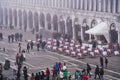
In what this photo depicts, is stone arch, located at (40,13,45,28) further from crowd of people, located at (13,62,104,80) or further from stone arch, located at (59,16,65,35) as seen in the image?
crowd of people, located at (13,62,104,80)

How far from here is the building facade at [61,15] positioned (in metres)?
69.8

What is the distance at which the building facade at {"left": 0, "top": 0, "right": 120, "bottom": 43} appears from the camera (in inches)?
2746

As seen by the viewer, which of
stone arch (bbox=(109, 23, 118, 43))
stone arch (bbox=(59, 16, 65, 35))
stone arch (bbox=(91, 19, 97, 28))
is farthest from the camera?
stone arch (bbox=(59, 16, 65, 35))

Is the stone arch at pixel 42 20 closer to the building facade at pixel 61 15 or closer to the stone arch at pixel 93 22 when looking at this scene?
the building facade at pixel 61 15

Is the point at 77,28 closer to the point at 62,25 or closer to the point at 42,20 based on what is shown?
the point at 62,25

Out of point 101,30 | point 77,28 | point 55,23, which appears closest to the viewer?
point 101,30

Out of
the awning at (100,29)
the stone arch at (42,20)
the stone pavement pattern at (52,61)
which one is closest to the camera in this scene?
the stone pavement pattern at (52,61)

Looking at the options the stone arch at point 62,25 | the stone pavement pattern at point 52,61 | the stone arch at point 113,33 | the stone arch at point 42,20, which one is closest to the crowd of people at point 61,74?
the stone pavement pattern at point 52,61

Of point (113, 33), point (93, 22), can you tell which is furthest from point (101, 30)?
point (93, 22)

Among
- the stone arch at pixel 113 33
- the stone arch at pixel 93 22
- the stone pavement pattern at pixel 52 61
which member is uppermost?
the stone arch at pixel 93 22

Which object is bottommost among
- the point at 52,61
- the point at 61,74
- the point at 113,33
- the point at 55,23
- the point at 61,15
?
the point at 52,61

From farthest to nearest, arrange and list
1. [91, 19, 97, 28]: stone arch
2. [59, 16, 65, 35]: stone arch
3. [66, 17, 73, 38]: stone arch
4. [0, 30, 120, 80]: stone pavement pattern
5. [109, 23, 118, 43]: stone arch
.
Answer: [59, 16, 65, 35]: stone arch < [66, 17, 73, 38]: stone arch < [91, 19, 97, 28]: stone arch < [109, 23, 118, 43]: stone arch < [0, 30, 120, 80]: stone pavement pattern

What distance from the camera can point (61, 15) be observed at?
83625 millimetres

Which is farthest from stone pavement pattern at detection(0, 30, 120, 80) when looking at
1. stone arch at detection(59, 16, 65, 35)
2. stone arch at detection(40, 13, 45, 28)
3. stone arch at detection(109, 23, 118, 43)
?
stone arch at detection(40, 13, 45, 28)
